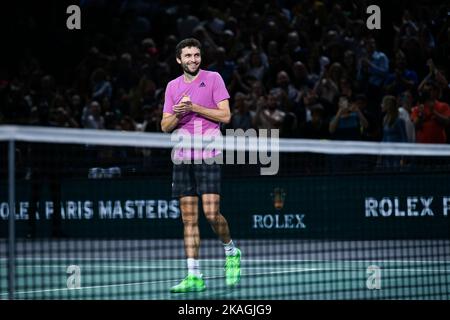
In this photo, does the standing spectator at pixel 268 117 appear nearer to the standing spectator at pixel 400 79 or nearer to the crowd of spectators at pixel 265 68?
the crowd of spectators at pixel 265 68

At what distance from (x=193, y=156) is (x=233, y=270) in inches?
43.1

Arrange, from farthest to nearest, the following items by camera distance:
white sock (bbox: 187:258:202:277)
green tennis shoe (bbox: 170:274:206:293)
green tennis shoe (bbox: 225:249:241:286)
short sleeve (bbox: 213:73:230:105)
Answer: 1. short sleeve (bbox: 213:73:230:105)
2. green tennis shoe (bbox: 225:249:241:286)
3. white sock (bbox: 187:258:202:277)
4. green tennis shoe (bbox: 170:274:206:293)

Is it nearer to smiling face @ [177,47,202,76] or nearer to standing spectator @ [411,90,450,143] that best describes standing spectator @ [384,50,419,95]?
standing spectator @ [411,90,450,143]

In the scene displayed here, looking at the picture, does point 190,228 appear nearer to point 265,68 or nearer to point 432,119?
point 432,119

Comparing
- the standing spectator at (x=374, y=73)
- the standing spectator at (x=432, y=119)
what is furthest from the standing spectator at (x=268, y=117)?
the standing spectator at (x=432, y=119)

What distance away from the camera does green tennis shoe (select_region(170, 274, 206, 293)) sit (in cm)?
777

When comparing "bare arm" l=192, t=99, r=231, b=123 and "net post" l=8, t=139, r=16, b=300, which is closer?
"net post" l=8, t=139, r=16, b=300

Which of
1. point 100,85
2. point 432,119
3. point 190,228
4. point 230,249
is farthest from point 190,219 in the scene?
point 100,85

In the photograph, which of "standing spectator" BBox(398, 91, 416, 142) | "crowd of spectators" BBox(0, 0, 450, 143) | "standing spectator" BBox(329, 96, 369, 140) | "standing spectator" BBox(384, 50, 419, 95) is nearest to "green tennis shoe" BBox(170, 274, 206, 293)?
"crowd of spectators" BBox(0, 0, 450, 143)

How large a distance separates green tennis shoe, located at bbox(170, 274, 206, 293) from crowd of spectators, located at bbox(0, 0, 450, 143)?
7.16 meters

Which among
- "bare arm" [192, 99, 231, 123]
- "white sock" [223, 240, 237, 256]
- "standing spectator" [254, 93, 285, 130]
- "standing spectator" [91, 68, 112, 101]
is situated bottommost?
"white sock" [223, 240, 237, 256]

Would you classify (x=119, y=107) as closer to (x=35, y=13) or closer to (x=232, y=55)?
(x=232, y=55)

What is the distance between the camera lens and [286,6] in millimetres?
19797
